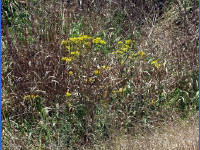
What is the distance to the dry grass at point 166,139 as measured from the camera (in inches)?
193

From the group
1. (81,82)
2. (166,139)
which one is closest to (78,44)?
(81,82)

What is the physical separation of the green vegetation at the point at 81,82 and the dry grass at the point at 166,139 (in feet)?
0.85

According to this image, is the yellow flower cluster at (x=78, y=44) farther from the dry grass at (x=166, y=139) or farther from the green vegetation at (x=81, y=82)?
the dry grass at (x=166, y=139)

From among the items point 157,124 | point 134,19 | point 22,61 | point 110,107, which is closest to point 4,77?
point 22,61

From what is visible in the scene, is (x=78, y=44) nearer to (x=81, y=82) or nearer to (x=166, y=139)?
(x=81, y=82)

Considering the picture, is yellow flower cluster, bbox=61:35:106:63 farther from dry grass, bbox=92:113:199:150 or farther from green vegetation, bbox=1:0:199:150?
dry grass, bbox=92:113:199:150

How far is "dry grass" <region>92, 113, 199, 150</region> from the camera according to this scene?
16.1ft

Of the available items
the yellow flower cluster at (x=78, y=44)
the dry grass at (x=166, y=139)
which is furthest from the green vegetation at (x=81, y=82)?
the dry grass at (x=166, y=139)

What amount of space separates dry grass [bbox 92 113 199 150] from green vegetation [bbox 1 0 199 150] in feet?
0.85

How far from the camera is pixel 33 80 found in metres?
6.28

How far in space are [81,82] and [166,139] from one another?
59.5 inches

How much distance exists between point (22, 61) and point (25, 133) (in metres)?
1.11

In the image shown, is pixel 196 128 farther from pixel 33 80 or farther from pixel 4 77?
pixel 4 77

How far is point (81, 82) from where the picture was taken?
612cm
